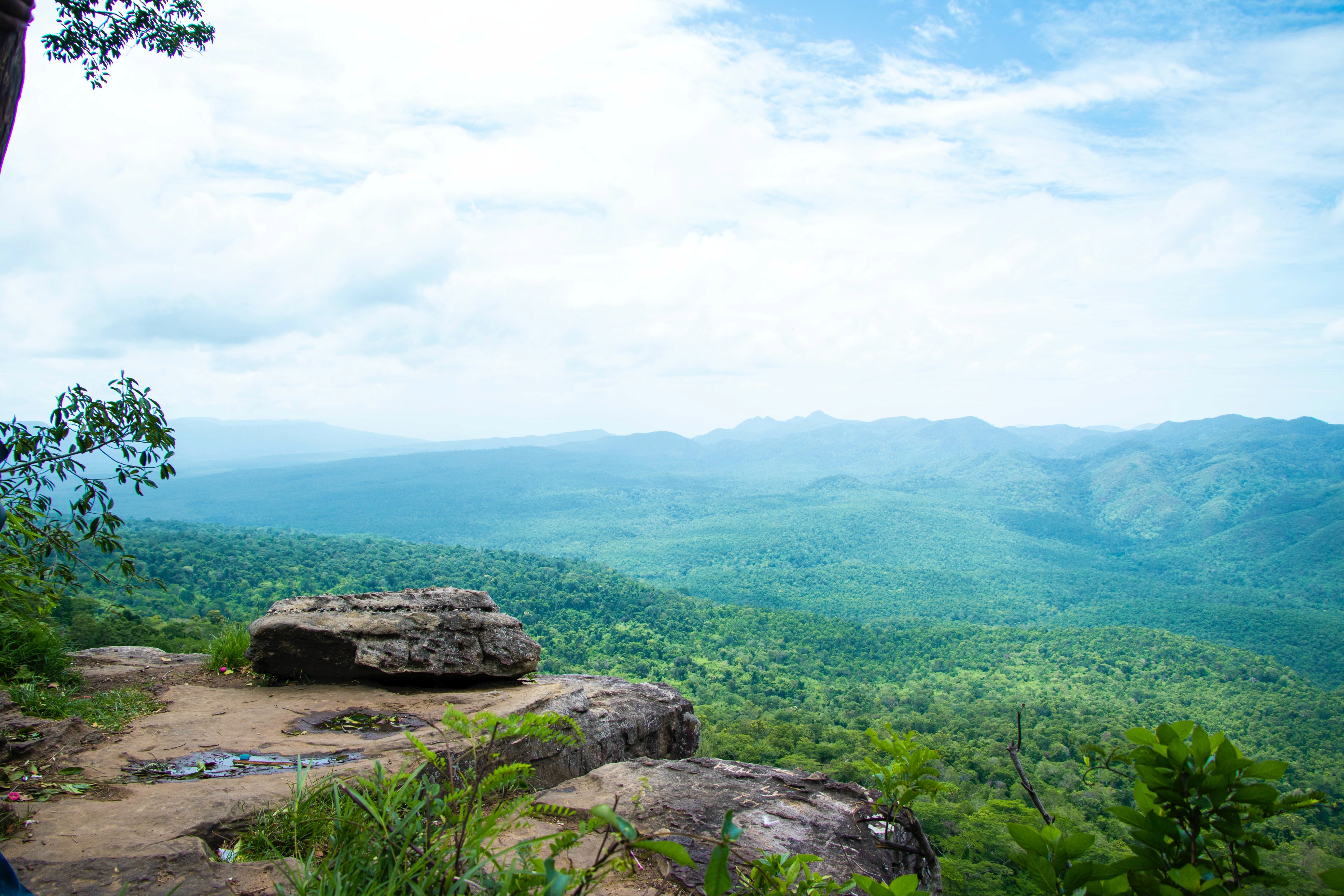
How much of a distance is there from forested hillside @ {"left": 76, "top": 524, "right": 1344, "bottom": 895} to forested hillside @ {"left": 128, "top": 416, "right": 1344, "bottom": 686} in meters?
17.2

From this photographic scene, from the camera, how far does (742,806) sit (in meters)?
5.58

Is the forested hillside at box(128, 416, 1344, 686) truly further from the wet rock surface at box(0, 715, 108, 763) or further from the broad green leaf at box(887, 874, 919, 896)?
the broad green leaf at box(887, 874, 919, 896)

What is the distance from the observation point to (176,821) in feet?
13.1

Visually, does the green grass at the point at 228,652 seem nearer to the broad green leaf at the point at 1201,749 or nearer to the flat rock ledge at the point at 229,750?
the flat rock ledge at the point at 229,750

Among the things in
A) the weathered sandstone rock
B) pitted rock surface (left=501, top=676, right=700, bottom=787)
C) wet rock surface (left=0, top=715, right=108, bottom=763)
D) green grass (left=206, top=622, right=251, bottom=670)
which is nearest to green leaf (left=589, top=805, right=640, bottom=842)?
pitted rock surface (left=501, top=676, right=700, bottom=787)

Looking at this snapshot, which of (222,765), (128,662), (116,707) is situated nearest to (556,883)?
(222,765)

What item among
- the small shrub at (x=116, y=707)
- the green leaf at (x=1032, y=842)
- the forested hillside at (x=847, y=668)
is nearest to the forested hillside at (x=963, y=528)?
the forested hillside at (x=847, y=668)

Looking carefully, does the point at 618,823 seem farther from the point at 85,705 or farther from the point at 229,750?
the point at 85,705

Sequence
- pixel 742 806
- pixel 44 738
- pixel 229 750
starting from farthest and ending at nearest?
pixel 229 750 → pixel 742 806 → pixel 44 738

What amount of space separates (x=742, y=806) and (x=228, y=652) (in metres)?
7.23

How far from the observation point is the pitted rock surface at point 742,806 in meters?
4.88

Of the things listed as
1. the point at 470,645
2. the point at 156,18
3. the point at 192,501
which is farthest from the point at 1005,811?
the point at 192,501

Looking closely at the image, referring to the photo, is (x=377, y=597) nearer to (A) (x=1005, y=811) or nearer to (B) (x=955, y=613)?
(A) (x=1005, y=811)

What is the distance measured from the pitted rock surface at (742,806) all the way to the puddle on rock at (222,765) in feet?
6.53
